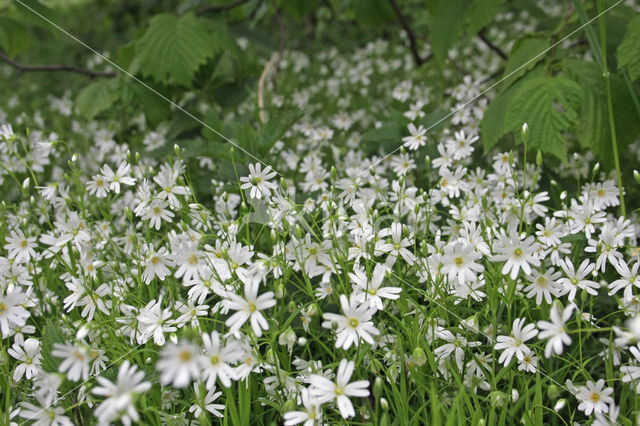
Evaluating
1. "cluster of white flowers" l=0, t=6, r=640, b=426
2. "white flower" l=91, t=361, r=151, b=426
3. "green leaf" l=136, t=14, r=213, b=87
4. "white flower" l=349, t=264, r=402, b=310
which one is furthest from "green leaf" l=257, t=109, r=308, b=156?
"white flower" l=91, t=361, r=151, b=426

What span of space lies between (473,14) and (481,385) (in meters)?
2.14

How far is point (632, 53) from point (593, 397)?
4.93 feet

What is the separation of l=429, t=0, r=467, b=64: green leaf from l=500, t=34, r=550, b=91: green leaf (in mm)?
523

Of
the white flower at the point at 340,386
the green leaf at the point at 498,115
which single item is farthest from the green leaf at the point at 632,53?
the white flower at the point at 340,386

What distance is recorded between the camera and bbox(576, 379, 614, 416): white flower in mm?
1609

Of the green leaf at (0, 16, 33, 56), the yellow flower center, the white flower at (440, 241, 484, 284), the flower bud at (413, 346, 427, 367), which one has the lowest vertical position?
the flower bud at (413, 346, 427, 367)

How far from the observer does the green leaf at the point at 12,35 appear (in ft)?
11.5

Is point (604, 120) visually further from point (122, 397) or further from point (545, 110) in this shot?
point (122, 397)

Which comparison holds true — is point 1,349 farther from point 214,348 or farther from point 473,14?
point 473,14

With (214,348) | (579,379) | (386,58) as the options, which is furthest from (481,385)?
(386,58)

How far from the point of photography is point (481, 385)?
68.9 inches

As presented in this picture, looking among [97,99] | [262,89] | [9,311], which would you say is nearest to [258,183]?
[9,311]

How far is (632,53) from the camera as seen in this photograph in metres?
2.32

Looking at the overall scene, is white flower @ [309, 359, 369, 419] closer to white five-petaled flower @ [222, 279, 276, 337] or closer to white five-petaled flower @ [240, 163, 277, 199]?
white five-petaled flower @ [222, 279, 276, 337]
